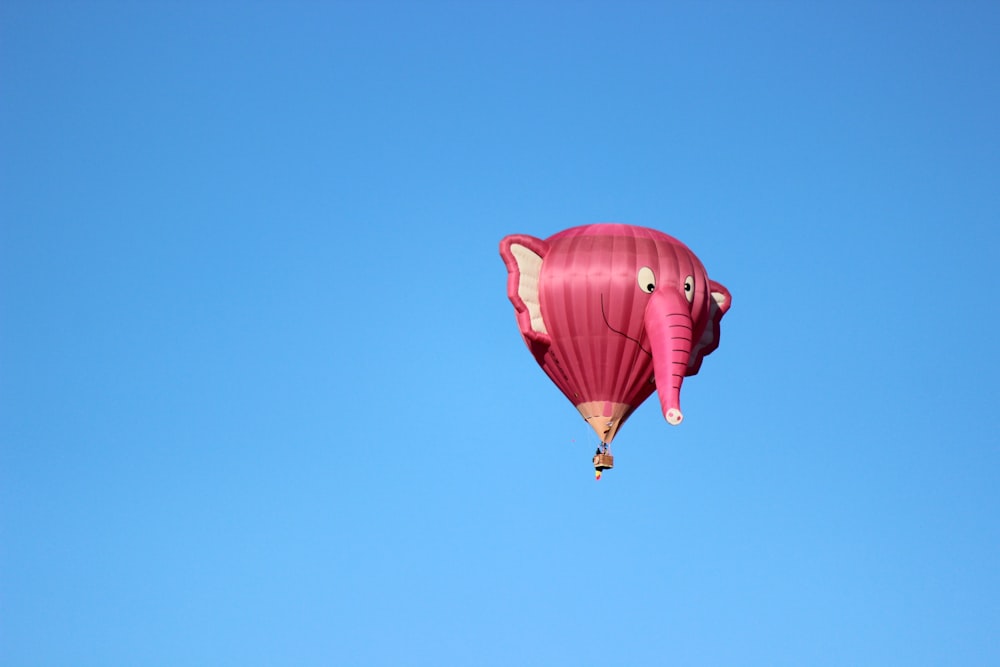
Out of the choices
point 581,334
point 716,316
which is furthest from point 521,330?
point 716,316

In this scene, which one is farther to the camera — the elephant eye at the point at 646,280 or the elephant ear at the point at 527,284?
the elephant ear at the point at 527,284

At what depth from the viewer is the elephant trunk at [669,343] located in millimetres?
66625

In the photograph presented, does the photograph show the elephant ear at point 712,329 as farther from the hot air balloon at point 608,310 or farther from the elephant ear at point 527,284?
the elephant ear at point 527,284

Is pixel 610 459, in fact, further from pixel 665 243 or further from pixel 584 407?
pixel 665 243

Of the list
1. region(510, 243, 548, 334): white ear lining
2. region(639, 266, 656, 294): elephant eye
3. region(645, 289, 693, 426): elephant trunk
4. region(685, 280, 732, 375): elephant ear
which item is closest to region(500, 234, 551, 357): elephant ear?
region(510, 243, 548, 334): white ear lining

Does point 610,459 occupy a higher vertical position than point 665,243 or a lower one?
lower

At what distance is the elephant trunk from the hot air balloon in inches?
1.2

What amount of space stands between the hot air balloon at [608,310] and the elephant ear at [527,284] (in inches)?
1.2

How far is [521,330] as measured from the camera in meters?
69.8

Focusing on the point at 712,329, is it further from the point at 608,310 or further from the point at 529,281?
the point at 529,281

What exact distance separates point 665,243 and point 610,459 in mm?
7158

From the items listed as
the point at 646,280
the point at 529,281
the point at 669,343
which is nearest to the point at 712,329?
the point at 646,280

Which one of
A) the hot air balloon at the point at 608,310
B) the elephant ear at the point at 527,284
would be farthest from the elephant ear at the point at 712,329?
the elephant ear at the point at 527,284

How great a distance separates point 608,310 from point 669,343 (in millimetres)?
2480
